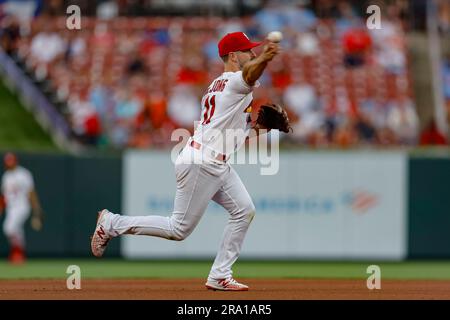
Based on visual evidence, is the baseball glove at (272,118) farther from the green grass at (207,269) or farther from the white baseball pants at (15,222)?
the white baseball pants at (15,222)

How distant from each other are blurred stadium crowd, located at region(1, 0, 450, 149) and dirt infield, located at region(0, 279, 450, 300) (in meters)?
7.00

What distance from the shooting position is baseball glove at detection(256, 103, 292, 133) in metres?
9.20

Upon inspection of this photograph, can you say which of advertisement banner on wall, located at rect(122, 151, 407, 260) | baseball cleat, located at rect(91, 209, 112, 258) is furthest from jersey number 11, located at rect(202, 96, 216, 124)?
advertisement banner on wall, located at rect(122, 151, 407, 260)

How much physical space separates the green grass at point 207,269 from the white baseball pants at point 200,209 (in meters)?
4.14

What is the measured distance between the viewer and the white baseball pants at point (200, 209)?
8.85 metres

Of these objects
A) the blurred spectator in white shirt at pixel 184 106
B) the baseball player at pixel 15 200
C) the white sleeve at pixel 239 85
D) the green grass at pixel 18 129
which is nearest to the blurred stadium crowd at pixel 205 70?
the blurred spectator in white shirt at pixel 184 106

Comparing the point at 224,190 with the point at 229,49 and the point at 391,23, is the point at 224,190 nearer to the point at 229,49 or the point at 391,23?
the point at 229,49

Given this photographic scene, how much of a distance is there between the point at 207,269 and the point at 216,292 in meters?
6.17

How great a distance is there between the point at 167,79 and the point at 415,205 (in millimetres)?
4928

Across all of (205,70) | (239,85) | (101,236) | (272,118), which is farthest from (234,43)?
(205,70)

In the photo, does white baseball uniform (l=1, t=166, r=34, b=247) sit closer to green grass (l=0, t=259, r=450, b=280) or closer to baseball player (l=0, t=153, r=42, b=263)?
baseball player (l=0, t=153, r=42, b=263)

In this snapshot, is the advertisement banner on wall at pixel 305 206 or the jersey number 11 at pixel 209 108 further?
the advertisement banner on wall at pixel 305 206

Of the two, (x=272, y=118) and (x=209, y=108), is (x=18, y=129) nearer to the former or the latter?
(x=272, y=118)

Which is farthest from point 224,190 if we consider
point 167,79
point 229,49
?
point 167,79
